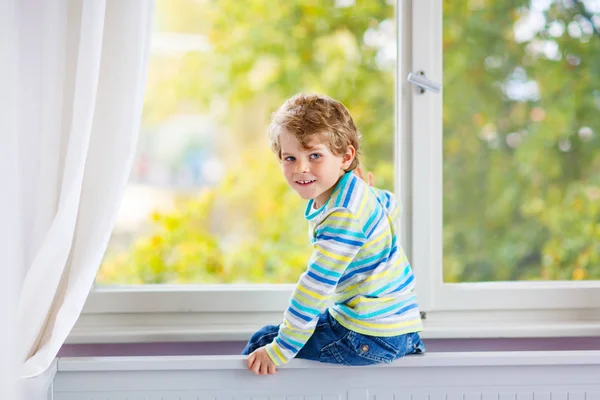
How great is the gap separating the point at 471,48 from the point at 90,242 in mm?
1086

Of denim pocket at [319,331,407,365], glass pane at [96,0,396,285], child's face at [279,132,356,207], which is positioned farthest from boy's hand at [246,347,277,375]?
glass pane at [96,0,396,285]

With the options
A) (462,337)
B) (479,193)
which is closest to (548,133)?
(479,193)

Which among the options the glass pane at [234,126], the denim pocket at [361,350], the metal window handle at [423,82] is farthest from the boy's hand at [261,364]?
the metal window handle at [423,82]

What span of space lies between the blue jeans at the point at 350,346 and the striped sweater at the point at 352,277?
0.06ft

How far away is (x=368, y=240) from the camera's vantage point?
134 centimetres

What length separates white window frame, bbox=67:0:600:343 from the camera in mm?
1577

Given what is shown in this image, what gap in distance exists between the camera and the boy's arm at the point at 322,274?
1.30 metres

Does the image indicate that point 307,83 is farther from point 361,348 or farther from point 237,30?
point 361,348

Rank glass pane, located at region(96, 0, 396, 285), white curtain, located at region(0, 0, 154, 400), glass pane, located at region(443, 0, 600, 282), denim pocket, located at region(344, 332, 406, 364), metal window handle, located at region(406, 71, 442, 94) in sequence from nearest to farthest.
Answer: white curtain, located at region(0, 0, 154, 400), denim pocket, located at region(344, 332, 406, 364), metal window handle, located at region(406, 71, 442, 94), glass pane, located at region(443, 0, 600, 282), glass pane, located at region(96, 0, 396, 285)

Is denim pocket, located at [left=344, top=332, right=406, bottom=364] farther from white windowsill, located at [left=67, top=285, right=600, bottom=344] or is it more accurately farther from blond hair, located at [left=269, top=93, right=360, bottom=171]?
blond hair, located at [left=269, top=93, right=360, bottom=171]

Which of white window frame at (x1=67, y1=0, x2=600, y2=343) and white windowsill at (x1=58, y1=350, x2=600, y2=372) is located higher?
white window frame at (x1=67, y1=0, x2=600, y2=343)

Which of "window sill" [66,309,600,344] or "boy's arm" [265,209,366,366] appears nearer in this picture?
"boy's arm" [265,209,366,366]

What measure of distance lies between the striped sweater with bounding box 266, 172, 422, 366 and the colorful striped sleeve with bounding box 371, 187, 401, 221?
2cm

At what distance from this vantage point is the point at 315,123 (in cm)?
132
